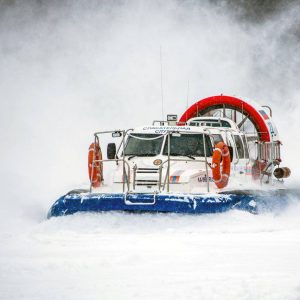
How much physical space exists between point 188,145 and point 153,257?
4450 mm

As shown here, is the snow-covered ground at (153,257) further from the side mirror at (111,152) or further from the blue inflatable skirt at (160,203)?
the side mirror at (111,152)

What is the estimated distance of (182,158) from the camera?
1046cm

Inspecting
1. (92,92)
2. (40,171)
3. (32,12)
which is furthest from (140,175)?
(32,12)

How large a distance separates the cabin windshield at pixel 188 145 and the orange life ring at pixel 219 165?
78cm

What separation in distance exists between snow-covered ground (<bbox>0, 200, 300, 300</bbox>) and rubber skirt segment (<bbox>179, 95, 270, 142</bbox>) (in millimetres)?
3712

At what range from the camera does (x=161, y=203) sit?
9.00 meters

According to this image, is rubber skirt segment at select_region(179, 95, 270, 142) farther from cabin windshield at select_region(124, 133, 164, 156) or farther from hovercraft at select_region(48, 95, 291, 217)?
cabin windshield at select_region(124, 133, 164, 156)

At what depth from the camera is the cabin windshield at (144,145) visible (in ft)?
34.9

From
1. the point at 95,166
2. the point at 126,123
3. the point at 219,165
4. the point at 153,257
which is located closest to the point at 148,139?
the point at 95,166

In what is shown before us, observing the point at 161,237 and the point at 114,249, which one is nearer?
the point at 114,249

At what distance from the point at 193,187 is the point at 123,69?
1543 centimetres

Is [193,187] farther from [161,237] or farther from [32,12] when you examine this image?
[32,12]

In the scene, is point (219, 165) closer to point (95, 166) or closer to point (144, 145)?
point (144, 145)

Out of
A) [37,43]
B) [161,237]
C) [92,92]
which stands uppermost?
[37,43]
